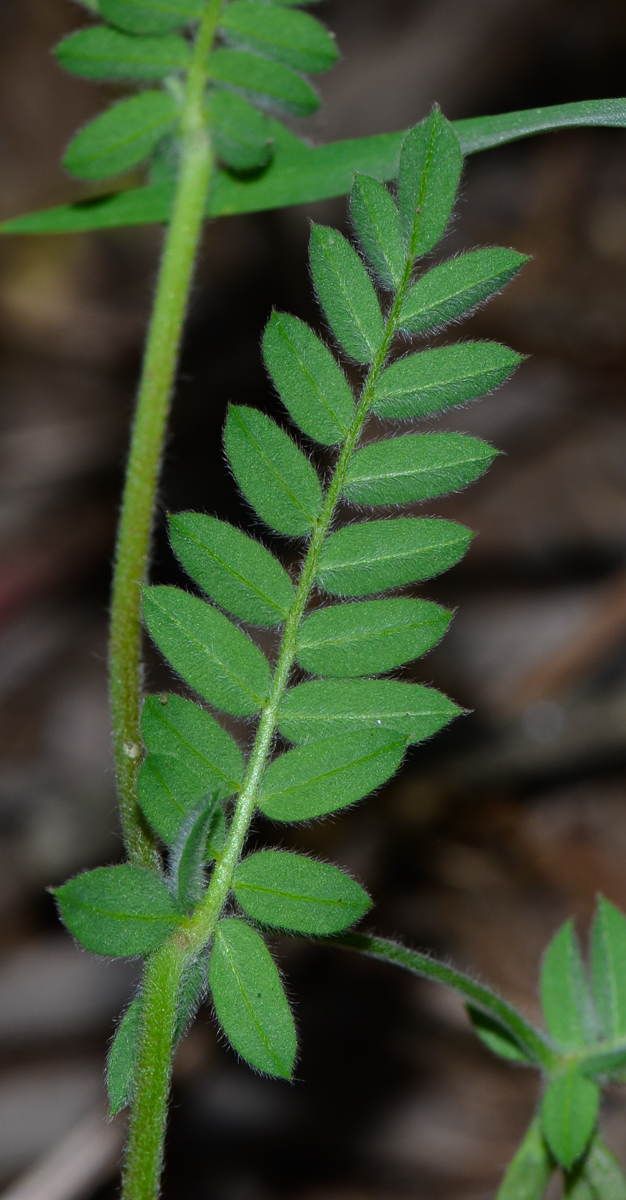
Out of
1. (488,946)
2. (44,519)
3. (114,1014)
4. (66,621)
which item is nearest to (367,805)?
(488,946)

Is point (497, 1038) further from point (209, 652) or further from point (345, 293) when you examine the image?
point (345, 293)

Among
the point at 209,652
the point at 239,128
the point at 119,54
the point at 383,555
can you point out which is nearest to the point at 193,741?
the point at 209,652

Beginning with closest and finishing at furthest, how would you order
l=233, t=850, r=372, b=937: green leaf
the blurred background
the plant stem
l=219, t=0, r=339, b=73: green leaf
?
l=233, t=850, r=372, b=937: green leaf < the plant stem < l=219, t=0, r=339, b=73: green leaf < the blurred background

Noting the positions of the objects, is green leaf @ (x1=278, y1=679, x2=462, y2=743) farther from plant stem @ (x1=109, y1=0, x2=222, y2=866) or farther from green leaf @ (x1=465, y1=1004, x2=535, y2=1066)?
green leaf @ (x1=465, y1=1004, x2=535, y2=1066)

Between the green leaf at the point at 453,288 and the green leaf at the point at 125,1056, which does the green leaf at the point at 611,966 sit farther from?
the green leaf at the point at 453,288

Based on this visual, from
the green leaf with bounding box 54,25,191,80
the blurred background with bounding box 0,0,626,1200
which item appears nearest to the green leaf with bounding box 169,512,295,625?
the green leaf with bounding box 54,25,191,80

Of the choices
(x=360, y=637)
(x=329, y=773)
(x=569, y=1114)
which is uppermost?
(x=360, y=637)

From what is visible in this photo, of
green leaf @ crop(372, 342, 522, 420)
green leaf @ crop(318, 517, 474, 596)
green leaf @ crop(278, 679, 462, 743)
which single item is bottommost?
green leaf @ crop(278, 679, 462, 743)
